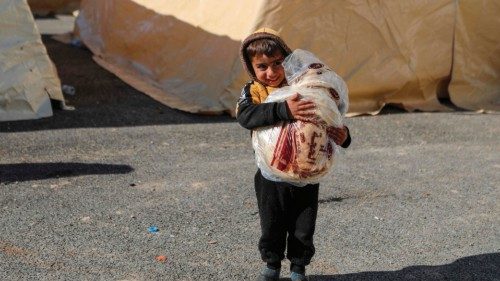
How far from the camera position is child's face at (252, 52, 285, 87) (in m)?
3.84

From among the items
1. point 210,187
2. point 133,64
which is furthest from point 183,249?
point 133,64

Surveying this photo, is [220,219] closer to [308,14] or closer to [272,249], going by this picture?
[272,249]

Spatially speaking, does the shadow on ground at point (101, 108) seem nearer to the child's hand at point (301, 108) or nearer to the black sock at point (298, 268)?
the black sock at point (298, 268)

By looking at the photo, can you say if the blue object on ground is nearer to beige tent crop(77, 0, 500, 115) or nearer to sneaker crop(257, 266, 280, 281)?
sneaker crop(257, 266, 280, 281)

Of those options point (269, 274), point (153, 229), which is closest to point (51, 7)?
point (153, 229)

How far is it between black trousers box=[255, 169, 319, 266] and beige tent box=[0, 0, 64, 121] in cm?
445

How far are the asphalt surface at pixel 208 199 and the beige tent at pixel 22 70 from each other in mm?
241

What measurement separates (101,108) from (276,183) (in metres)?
4.91

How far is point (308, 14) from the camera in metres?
8.40

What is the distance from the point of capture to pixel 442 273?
4586mm

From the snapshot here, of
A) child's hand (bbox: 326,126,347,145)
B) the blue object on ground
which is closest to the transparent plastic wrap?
child's hand (bbox: 326,126,347,145)

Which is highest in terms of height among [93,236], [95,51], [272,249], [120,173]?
[272,249]

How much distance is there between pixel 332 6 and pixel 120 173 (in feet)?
11.2

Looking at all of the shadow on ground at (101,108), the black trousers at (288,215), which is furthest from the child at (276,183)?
the shadow on ground at (101,108)
